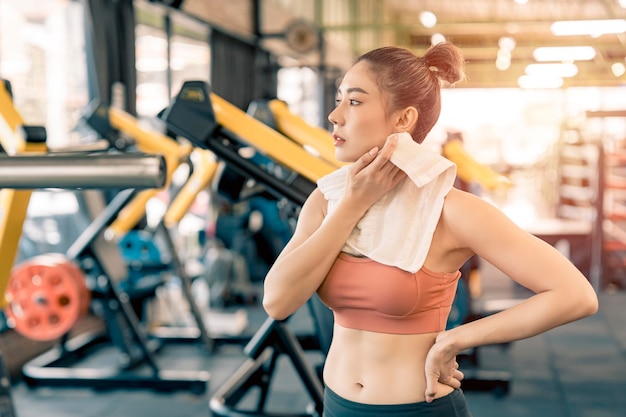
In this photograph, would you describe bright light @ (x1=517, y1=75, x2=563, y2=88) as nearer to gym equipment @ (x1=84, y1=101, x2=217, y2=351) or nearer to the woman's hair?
gym equipment @ (x1=84, y1=101, x2=217, y2=351)

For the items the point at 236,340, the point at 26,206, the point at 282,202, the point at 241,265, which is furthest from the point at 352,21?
the point at 26,206

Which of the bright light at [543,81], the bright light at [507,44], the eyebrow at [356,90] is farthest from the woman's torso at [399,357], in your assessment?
the bright light at [543,81]

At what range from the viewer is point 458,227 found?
3.94 ft

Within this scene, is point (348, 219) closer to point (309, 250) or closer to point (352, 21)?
point (309, 250)

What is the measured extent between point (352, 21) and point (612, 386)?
37.9 ft

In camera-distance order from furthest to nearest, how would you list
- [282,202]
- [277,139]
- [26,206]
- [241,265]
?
1. [241,265]
2. [282,202]
3. [277,139]
4. [26,206]

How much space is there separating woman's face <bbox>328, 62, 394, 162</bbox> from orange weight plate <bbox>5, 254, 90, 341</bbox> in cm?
262

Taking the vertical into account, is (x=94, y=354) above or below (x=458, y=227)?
below

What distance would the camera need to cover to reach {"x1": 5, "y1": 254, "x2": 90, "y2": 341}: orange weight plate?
3502 mm

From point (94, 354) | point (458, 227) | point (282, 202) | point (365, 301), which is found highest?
point (458, 227)

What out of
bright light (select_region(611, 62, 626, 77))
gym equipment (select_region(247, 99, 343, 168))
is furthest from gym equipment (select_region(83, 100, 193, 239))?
bright light (select_region(611, 62, 626, 77))

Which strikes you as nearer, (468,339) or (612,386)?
(468,339)

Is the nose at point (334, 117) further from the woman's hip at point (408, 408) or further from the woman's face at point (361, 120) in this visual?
the woman's hip at point (408, 408)

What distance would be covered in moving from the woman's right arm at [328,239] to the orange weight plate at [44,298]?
2529 mm
